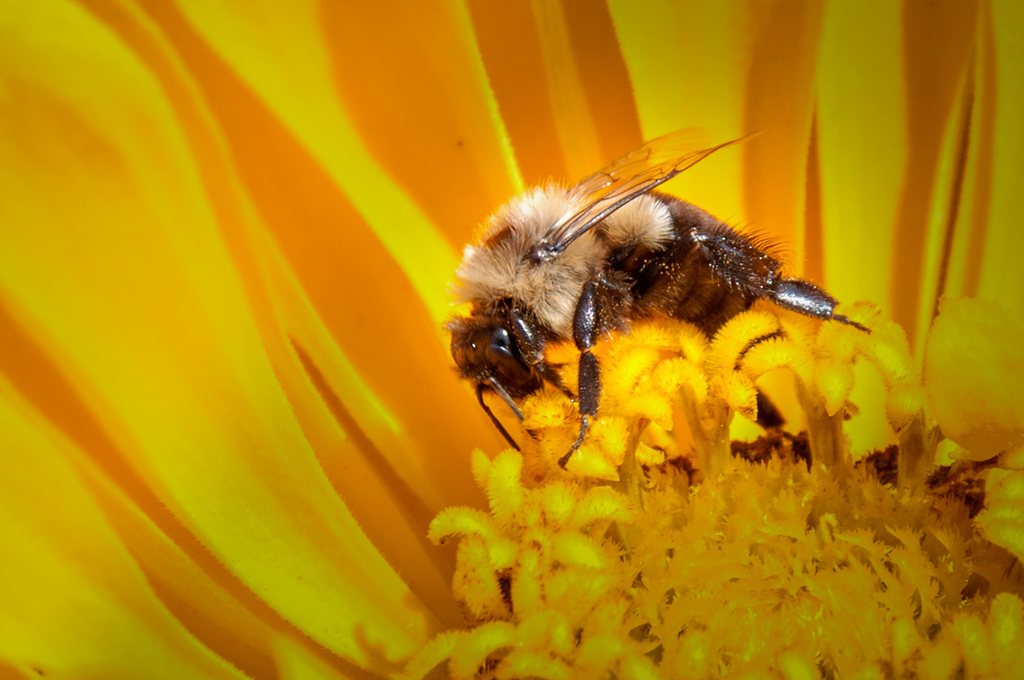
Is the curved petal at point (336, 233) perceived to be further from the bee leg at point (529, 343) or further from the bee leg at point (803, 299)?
the bee leg at point (803, 299)

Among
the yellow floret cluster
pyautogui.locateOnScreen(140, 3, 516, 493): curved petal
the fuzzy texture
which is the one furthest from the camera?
pyautogui.locateOnScreen(140, 3, 516, 493): curved petal

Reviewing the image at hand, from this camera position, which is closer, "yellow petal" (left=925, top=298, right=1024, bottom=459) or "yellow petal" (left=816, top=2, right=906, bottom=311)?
"yellow petal" (left=925, top=298, right=1024, bottom=459)

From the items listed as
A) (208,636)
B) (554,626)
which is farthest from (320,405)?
(554,626)

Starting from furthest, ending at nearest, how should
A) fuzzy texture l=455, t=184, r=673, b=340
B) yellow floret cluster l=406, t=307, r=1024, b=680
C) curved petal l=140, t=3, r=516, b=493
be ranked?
curved petal l=140, t=3, r=516, b=493, fuzzy texture l=455, t=184, r=673, b=340, yellow floret cluster l=406, t=307, r=1024, b=680

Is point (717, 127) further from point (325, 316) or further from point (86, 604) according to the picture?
point (86, 604)

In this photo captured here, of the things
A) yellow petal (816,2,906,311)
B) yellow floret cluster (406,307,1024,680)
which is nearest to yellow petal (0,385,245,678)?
yellow floret cluster (406,307,1024,680)

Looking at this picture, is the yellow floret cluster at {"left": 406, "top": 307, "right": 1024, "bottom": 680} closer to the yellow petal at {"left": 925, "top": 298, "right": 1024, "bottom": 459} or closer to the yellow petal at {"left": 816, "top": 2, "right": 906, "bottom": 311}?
the yellow petal at {"left": 925, "top": 298, "right": 1024, "bottom": 459}
